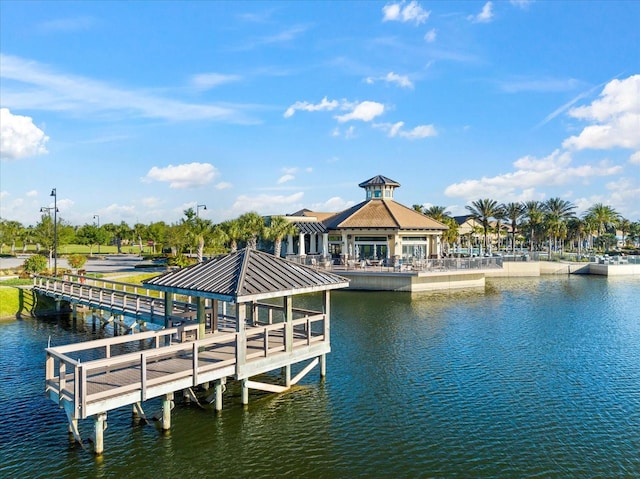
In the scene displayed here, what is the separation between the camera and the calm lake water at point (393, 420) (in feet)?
36.1

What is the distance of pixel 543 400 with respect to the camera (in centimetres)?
1520

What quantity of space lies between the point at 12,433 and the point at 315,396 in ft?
28.1

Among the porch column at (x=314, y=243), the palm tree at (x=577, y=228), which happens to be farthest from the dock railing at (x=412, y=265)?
the palm tree at (x=577, y=228)

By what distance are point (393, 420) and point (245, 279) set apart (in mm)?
6064

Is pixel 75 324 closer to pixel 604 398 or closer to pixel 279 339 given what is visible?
pixel 279 339

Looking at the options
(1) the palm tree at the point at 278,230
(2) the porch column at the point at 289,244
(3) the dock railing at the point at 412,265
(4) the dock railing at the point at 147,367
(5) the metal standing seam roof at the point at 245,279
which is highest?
(1) the palm tree at the point at 278,230

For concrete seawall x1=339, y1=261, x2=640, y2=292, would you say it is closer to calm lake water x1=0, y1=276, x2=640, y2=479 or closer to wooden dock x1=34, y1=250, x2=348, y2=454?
calm lake water x1=0, y1=276, x2=640, y2=479

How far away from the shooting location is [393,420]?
13.5 metres

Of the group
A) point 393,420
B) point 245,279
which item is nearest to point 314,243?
point 245,279

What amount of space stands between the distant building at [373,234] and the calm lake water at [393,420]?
24.8 meters

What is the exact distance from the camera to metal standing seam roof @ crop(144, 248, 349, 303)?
13.9m

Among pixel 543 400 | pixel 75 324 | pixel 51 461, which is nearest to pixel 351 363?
pixel 543 400

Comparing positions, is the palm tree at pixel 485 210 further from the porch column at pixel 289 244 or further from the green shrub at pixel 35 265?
the green shrub at pixel 35 265

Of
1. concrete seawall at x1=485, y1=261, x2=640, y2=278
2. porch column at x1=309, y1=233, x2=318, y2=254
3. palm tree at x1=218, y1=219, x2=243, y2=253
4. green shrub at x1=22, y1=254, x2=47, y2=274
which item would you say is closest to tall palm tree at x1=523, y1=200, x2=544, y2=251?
concrete seawall at x1=485, y1=261, x2=640, y2=278
